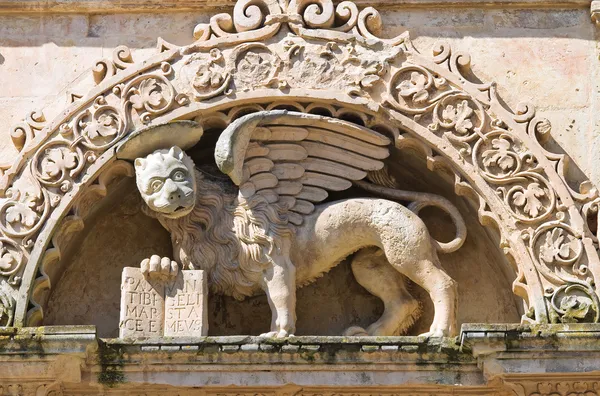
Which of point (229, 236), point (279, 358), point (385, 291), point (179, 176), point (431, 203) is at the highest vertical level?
point (179, 176)

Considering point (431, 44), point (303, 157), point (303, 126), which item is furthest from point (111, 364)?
point (431, 44)

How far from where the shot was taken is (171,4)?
13.1 metres

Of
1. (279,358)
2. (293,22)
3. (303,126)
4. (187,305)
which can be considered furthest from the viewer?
(293,22)

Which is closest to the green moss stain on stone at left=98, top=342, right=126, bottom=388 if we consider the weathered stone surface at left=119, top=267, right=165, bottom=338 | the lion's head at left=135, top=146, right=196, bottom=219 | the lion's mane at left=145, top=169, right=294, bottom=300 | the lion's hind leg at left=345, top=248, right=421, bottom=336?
the weathered stone surface at left=119, top=267, right=165, bottom=338

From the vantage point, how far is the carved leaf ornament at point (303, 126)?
486 inches

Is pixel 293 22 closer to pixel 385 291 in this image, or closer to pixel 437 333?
pixel 385 291

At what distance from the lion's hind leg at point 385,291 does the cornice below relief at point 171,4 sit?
1.62m

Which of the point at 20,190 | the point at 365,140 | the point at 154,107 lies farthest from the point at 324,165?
the point at 20,190

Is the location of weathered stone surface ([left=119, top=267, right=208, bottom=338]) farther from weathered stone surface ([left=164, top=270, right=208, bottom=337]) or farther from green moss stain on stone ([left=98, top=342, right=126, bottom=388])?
green moss stain on stone ([left=98, top=342, right=126, bottom=388])

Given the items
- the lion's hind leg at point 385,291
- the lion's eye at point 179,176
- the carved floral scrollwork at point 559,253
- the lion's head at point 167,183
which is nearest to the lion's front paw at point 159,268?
the lion's head at point 167,183

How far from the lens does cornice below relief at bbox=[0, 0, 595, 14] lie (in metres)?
13.0

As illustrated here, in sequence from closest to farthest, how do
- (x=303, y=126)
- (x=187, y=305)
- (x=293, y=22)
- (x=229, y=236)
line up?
(x=187, y=305)
(x=229, y=236)
(x=303, y=126)
(x=293, y=22)

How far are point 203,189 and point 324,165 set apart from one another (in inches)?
30.6

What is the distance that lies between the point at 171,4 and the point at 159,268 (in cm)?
181
